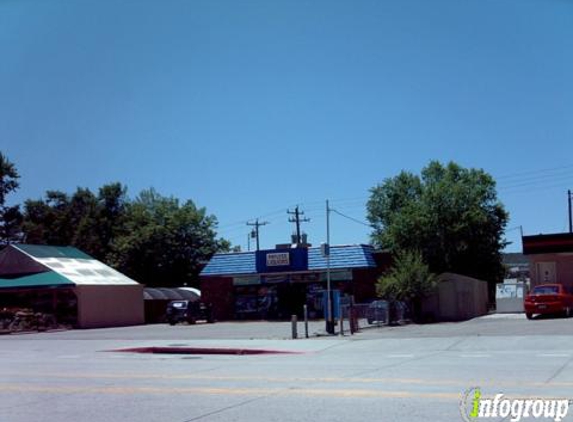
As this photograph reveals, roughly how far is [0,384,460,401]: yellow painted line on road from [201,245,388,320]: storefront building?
32.0 m

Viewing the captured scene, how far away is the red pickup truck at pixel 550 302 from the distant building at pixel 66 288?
90.4ft

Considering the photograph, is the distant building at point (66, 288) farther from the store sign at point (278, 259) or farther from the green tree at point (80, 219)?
the green tree at point (80, 219)

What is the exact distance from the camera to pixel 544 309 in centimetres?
3394

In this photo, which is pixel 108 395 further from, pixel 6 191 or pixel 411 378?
pixel 6 191

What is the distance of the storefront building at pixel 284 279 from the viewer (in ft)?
151

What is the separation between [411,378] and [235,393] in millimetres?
3354

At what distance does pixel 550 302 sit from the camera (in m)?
33.7

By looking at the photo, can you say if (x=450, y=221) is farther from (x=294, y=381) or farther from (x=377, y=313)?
(x=294, y=381)

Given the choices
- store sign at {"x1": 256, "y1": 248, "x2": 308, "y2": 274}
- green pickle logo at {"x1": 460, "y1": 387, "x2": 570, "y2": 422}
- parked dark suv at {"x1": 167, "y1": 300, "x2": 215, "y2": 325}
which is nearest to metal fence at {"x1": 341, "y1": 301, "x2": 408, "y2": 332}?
store sign at {"x1": 256, "y1": 248, "x2": 308, "y2": 274}

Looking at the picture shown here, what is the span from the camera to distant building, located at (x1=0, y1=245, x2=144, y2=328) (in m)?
47.8

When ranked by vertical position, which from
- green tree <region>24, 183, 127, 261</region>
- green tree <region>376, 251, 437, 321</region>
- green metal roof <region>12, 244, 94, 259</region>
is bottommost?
green tree <region>376, 251, 437, 321</region>

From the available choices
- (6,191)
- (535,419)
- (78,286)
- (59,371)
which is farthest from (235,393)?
(6,191)

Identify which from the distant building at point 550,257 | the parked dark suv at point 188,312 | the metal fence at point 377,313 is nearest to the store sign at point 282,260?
the parked dark suv at point 188,312

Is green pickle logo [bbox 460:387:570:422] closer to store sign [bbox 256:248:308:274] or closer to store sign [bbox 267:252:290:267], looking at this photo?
store sign [bbox 256:248:308:274]
